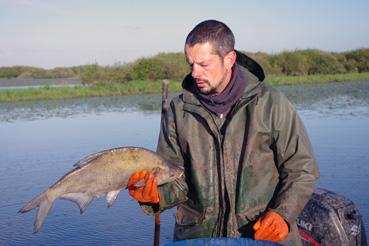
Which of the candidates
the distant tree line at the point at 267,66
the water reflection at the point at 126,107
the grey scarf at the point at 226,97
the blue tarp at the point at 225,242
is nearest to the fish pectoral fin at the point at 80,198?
the blue tarp at the point at 225,242

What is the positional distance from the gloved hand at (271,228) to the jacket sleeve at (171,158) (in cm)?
62

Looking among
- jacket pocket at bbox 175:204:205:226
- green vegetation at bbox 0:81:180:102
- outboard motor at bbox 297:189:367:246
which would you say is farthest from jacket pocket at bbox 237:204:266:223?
green vegetation at bbox 0:81:180:102

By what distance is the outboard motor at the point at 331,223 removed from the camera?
3.82 metres

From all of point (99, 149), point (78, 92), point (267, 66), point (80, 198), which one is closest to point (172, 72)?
point (267, 66)

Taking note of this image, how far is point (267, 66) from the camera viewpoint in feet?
125

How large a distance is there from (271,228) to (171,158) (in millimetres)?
825

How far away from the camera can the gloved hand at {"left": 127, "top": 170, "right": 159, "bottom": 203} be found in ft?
10.4

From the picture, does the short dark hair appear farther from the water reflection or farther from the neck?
the water reflection

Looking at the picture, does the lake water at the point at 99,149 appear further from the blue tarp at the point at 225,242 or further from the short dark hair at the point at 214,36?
the short dark hair at the point at 214,36

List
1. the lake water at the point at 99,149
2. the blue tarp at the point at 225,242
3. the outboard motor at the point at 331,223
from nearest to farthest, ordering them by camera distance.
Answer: the blue tarp at the point at 225,242, the outboard motor at the point at 331,223, the lake water at the point at 99,149

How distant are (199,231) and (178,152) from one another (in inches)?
20.7

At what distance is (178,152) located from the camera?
3.33 metres

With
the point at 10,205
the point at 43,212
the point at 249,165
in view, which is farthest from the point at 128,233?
the point at 249,165

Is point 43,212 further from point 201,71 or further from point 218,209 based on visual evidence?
point 201,71
